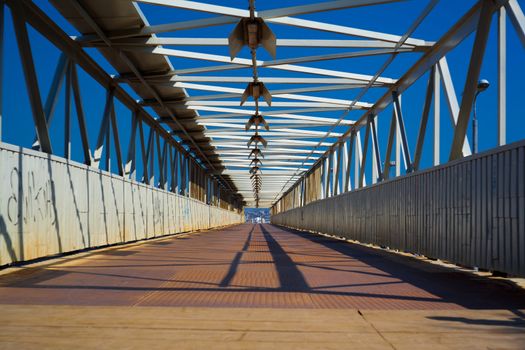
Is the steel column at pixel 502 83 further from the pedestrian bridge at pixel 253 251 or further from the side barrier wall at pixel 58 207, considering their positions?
the side barrier wall at pixel 58 207

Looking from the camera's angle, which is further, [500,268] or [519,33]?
[519,33]

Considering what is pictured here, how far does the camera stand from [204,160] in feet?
144

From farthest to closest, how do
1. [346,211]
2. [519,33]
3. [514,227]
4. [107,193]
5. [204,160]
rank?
[204,160]
[346,211]
[107,193]
[519,33]
[514,227]

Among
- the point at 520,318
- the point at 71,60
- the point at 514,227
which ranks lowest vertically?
the point at 520,318

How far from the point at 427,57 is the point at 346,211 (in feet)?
33.4

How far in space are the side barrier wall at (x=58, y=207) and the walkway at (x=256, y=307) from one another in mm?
759

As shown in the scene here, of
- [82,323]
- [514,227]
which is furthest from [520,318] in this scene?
[82,323]

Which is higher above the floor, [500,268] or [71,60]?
[71,60]

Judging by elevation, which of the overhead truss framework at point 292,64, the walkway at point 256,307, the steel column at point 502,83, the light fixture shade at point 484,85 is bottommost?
→ the walkway at point 256,307

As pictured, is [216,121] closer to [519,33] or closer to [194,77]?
[194,77]

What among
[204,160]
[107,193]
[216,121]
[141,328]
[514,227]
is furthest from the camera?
[204,160]

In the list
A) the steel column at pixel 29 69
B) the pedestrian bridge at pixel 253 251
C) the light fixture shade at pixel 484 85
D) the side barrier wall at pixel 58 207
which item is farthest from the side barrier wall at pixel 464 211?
the steel column at pixel 29 69

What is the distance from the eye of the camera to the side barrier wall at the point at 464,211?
7.78m

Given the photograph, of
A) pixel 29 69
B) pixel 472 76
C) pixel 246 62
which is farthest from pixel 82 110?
pixel 472 76
